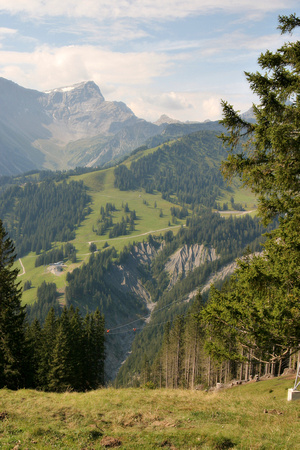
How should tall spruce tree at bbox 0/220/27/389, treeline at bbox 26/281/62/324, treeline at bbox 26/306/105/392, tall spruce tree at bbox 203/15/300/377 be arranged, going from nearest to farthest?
1. tall spruce tree at bbox 203/15/300/377
2. tall spruce tree at bbox 0/220/27/389
3. treeline at bbox 26/306/105/392
4. treeline at bbox 26/281/62/324

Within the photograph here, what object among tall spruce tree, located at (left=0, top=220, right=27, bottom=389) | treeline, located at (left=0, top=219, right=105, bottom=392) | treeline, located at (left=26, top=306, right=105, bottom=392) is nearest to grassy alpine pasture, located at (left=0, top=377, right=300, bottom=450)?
tall spruce tree, located at (left=0, top=220, right=27, bottom=389)

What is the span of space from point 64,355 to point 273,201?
37.8 meters

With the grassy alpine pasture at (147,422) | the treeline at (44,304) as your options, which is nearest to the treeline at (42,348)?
the grassy alpine pasture at (147,422)

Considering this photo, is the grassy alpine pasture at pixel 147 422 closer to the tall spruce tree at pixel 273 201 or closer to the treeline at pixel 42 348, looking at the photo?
the tall spruce tree at pixel 273 201

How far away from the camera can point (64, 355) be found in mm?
42531

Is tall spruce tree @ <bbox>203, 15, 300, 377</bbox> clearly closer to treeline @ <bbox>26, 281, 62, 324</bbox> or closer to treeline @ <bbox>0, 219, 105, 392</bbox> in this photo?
treeline @ <bbox>0, 219, 105, 392</bbox>

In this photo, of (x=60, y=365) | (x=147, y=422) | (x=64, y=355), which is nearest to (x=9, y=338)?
(x=60, y=365)

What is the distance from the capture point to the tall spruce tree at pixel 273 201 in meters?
12.8

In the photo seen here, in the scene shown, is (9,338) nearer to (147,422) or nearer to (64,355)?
(64,355)

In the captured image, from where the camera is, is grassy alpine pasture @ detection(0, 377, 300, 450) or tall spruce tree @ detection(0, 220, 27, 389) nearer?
grassy alpine pasture @ detection(0, 377, 300, 450)

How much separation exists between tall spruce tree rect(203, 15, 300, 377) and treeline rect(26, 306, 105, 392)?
29420mm

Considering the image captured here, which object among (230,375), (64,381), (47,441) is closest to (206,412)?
(47,441)

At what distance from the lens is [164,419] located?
1466 cm

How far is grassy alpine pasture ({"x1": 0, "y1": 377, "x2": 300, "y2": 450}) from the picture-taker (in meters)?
11.5
